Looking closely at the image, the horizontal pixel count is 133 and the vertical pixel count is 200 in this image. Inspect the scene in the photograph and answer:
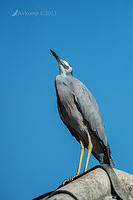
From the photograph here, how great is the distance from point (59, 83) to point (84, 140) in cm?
86

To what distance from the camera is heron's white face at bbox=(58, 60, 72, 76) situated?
152 inches

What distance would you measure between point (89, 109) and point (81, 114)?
0.13 metres

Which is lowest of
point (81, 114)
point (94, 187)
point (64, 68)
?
point (94, 187)

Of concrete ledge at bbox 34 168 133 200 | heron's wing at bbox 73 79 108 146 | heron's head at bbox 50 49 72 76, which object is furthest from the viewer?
heron's head at bbox 50 49 72 76

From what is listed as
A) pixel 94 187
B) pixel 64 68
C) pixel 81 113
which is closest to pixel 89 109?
pixel 81 113

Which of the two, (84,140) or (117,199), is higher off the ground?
(84,140)

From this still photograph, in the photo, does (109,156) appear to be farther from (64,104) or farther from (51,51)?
(51,51)

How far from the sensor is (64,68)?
3.89m

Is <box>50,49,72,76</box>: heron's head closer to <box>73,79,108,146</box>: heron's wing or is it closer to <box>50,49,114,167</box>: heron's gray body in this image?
<box>50,49,114,167</box>: heron's gray body

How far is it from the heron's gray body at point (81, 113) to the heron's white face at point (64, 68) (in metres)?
0.01

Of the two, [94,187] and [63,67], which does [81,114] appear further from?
[94,187]

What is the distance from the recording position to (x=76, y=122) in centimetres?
357

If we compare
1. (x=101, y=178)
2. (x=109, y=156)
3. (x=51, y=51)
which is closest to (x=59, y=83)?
(x=51, y=51)

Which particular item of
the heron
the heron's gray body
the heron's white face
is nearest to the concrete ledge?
the heron
